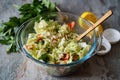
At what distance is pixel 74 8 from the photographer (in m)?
1.35

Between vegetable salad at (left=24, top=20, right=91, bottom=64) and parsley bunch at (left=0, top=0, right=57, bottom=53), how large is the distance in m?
0.08

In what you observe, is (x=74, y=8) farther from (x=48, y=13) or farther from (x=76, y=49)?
(x=76, y=49)

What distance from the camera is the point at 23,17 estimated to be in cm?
120

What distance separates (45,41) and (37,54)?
7 centimetres

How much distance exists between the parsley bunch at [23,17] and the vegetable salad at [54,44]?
76 millimetres

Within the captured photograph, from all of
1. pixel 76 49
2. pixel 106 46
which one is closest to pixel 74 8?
pixel 106 46

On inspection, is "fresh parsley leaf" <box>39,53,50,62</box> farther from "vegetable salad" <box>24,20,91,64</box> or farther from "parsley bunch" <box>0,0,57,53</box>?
"parsley bunch" <box>0,0,57,53</box>

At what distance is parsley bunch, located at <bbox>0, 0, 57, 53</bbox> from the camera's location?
1123 millimetres

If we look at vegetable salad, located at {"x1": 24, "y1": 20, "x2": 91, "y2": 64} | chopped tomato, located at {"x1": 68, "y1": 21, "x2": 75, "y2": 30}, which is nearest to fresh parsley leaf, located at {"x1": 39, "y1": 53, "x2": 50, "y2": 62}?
vegetable salad, located at {"x1": 24, "y1": 20, "x2": 91, "y2": 64}

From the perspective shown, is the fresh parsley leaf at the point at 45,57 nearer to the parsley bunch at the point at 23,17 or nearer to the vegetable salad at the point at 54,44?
the vegetable salad at the point at 54,44

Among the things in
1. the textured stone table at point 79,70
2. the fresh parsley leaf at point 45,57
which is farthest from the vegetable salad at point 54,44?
the textured stone table at point 79,70

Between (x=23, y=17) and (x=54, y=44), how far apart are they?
0.89ft

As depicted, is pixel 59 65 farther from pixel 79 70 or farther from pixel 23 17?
pixel 23 17

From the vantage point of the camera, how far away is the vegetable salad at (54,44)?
0.97 metres
